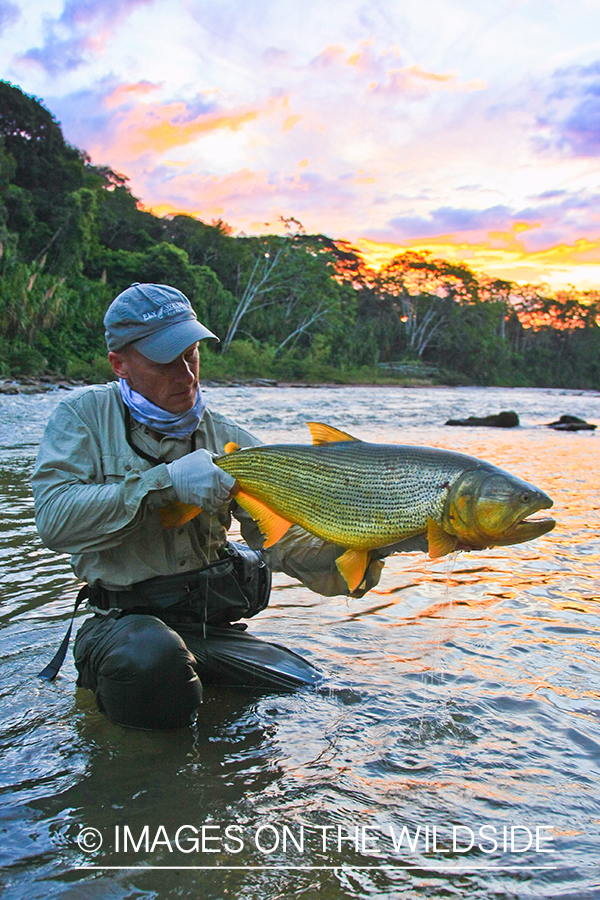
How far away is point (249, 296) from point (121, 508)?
5007 cm

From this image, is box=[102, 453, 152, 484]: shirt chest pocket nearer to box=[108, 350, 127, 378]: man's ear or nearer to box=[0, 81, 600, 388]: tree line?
box=[108, 350, 127, 378]: man's ear

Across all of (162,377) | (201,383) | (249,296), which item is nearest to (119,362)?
(162,377)

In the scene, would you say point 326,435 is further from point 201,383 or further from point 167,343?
point 201,383

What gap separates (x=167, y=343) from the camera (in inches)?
110

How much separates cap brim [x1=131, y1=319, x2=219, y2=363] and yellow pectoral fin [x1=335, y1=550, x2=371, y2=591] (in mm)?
1014

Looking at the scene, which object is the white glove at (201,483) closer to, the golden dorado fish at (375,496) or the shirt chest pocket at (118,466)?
the golden dorado fish at (375,496)

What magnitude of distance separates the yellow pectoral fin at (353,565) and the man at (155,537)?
25 centimetres

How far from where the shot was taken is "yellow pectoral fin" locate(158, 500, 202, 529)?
2.73 meters

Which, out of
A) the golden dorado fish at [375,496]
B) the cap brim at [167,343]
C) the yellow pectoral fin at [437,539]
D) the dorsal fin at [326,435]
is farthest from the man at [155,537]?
the yellow pectoral fin at [437,539]

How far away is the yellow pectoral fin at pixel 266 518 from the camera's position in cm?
279

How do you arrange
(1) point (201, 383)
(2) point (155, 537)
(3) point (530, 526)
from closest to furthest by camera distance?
(3) point (530, 526)
(2) point (155, 537)
(1) point (201, 383)

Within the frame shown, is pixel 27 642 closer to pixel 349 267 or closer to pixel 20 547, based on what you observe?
pixel 20 547

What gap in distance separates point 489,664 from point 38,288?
2617cm

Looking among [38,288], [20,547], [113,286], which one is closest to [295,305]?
[113,286]
